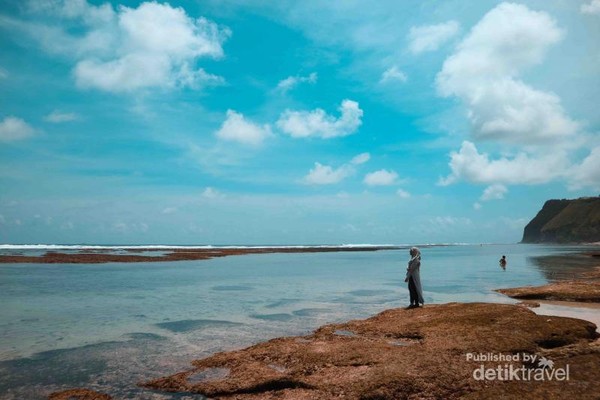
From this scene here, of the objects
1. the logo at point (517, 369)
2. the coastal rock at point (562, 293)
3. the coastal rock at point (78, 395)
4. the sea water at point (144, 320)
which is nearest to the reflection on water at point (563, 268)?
the sea water at point (144, 320)

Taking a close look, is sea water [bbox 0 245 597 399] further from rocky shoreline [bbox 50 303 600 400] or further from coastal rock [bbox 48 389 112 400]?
rocky shoreline [bbox 50 303 600 400]

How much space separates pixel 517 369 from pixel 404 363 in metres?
2.82

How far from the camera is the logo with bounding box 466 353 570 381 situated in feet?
31.3

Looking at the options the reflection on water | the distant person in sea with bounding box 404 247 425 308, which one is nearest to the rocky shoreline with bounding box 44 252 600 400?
the distant person in sea with bounding box 404 247 425 308

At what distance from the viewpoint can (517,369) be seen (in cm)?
1013

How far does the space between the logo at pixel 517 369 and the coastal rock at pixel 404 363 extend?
14 cm

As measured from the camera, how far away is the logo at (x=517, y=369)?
31.3 ft

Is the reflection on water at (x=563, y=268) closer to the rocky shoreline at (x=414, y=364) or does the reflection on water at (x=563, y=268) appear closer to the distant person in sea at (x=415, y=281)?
the distant person in sea at (x=415, y=281)

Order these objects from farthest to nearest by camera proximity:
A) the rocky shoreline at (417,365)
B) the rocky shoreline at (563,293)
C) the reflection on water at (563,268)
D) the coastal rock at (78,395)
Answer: the reflection on water at (563,268) → the rocky shoreline at (563,293) → the coastal rock at (78,395) → the rocky shoreline at (417,365)

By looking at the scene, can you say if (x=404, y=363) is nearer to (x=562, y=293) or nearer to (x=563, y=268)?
(x=562, y=293)

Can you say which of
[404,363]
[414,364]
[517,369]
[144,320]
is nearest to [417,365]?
[414,364]

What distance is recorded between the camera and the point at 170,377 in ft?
37.7

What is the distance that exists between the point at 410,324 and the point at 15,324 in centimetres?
1865

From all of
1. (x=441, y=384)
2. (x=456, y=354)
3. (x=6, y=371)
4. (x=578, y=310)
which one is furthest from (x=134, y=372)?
(x=578, y=310)
